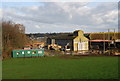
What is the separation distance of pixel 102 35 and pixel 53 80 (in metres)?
67.5

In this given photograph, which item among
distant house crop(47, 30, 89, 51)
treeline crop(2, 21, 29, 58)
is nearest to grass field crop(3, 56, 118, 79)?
treeline crop(2, 21, 29, 58)

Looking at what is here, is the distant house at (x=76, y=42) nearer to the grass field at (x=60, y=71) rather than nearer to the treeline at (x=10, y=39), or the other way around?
the treeline at (x=10, y=39)

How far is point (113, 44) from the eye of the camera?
209 ft

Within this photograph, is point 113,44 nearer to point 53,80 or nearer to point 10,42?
point 10,42

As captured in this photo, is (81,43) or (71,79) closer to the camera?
(71,79)

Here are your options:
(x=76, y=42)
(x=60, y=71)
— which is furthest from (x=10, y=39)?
(x=60, y=71)

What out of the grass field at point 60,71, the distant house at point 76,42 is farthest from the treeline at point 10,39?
the grass field at point 60,71

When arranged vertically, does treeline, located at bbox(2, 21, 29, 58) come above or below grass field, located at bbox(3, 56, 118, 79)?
above

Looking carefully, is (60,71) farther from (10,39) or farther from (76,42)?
(76,42)

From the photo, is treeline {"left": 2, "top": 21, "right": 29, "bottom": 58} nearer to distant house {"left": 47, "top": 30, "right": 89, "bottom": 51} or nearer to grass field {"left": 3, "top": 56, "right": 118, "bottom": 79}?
distant house {"left": 47, "top": 30, "right": 89, "bottom": 51}

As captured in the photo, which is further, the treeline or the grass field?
the treeline

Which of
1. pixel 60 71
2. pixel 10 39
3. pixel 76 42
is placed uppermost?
pixel 10 39

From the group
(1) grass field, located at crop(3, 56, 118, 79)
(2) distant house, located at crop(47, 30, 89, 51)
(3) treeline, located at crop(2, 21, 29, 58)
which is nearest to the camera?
(1) grass field, located at crop(3, 56, 118, 79)

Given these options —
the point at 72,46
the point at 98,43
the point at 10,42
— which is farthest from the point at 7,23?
the point at 98,43
